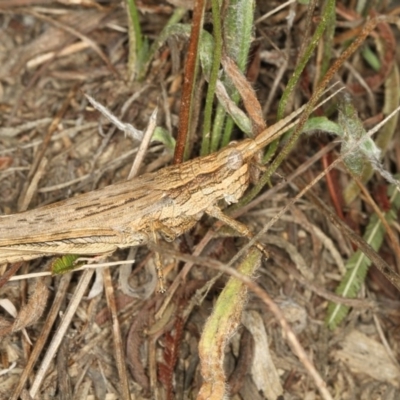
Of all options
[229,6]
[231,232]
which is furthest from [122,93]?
[231,232]

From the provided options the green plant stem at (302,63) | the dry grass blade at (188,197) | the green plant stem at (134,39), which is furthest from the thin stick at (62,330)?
the green plant stem at (134,39)

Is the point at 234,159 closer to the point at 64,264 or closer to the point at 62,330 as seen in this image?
the point at 64,264

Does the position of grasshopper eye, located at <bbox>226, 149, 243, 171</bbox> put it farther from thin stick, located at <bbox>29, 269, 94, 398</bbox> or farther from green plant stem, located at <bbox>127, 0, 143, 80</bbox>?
green plant stem, located at <bbox>127, 0, 143, 80</bbox>

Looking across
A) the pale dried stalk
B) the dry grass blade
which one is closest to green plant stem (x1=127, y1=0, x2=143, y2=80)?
the dry grass blade

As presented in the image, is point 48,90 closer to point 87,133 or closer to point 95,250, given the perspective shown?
point 87,133

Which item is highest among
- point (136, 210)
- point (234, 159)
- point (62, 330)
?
point (234, 159)

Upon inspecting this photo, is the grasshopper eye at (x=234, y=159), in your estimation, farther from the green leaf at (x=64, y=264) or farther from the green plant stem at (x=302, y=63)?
the green leaf at (x=64, y=264)

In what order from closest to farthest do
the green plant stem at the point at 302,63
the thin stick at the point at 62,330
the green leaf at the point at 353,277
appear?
the green plant stem at the point at 302,63
the thin stick at the point at 62,330
the green leaf at the point at 353,277

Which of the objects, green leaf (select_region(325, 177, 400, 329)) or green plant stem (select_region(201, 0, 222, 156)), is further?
green leaf (select_region(325, 177, 400, 329))

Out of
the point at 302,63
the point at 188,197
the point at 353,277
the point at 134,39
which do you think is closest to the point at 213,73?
the point at 302,63

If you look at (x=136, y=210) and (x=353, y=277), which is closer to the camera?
(x=136, y=210)

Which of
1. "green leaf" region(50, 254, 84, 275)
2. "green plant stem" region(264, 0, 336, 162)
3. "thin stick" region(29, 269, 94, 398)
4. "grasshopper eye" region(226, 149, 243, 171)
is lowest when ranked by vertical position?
"thin stick" region(29, 269, 94, 398)
